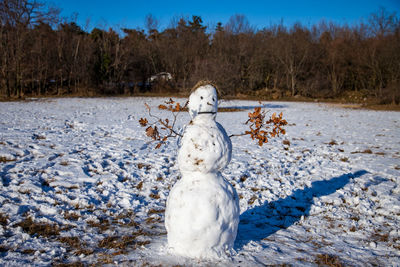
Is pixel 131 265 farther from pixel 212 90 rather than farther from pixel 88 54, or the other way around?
pixel 88 54

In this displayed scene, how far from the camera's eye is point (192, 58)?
33.9 m

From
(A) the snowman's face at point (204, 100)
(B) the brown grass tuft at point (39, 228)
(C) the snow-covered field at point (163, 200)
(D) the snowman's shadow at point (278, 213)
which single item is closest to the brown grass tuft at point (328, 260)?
(C) the snow-covered field at point (163, 200)

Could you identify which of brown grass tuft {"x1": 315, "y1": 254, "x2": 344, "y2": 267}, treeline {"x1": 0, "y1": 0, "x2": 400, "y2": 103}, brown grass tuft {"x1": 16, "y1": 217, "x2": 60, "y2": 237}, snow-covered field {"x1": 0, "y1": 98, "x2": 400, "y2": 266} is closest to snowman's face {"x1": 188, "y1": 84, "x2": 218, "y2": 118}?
snow-covered field {"x1": 0, "y1": 98, "x2": 400, "y2": 266}

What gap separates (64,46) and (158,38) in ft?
46.1

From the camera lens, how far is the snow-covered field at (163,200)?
326 cm

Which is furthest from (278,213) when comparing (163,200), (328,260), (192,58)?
(192,58)

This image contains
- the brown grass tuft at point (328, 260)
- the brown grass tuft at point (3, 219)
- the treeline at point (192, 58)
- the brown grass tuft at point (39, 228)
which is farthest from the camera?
the treeline at point (192, 58)

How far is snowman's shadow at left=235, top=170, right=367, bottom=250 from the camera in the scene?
3.83m

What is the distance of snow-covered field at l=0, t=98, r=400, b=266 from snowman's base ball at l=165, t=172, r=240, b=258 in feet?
0.45

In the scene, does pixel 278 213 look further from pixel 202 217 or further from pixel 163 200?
pixel 202 217

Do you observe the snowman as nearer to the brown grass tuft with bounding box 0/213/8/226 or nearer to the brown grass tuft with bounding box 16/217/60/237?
the brown grass tuft with bounding box 16/217/60/237

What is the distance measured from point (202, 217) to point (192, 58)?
107 ft

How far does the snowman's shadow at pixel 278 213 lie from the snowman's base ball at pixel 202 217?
1.42 ft

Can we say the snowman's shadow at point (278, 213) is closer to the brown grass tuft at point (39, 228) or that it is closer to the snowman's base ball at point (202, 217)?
the snowman's base ball at point (202, 217)
